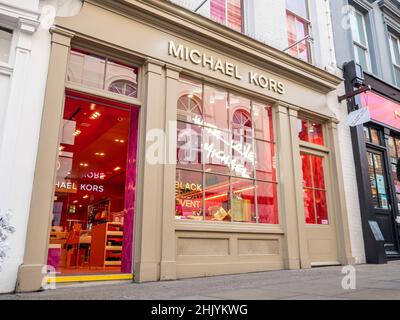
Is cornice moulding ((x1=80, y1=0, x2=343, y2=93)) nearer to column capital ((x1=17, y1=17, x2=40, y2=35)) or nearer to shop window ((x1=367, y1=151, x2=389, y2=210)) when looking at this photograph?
column capital ((x1=17, y1=17, x2=40, y2=35))

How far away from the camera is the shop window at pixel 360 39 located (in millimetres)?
10523

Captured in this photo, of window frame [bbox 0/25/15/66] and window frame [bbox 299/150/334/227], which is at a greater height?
window frame [bbox 0/25/15/66]

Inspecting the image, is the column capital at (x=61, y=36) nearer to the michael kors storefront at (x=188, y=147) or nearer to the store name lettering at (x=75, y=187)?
the michael kors storefront at (x=188, y=147)

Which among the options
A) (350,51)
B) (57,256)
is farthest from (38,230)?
(350,51)

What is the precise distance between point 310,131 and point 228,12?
3322 mm

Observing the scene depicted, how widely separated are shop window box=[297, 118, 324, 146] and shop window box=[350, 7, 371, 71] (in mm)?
3029

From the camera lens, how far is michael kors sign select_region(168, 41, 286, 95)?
6320mm

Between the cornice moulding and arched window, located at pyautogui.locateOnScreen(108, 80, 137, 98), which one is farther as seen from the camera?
the cornice moulding

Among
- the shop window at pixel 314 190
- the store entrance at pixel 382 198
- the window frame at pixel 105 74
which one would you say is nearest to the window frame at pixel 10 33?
the window frame at pixel 105 74

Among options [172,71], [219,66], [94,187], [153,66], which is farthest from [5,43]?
[94,187]

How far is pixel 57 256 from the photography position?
18.1ft

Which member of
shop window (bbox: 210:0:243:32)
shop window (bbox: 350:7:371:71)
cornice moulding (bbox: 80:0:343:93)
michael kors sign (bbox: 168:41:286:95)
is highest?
shop window (bbox: 350:7:371:71)

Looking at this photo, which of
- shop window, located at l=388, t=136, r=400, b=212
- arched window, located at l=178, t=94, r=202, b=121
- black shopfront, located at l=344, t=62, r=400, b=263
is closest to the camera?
arched window, located at l=178, t=94, r=202, b=121

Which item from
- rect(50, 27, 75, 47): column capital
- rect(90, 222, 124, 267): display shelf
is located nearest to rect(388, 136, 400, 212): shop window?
rect(90, 222, 124, 267): display shelf
